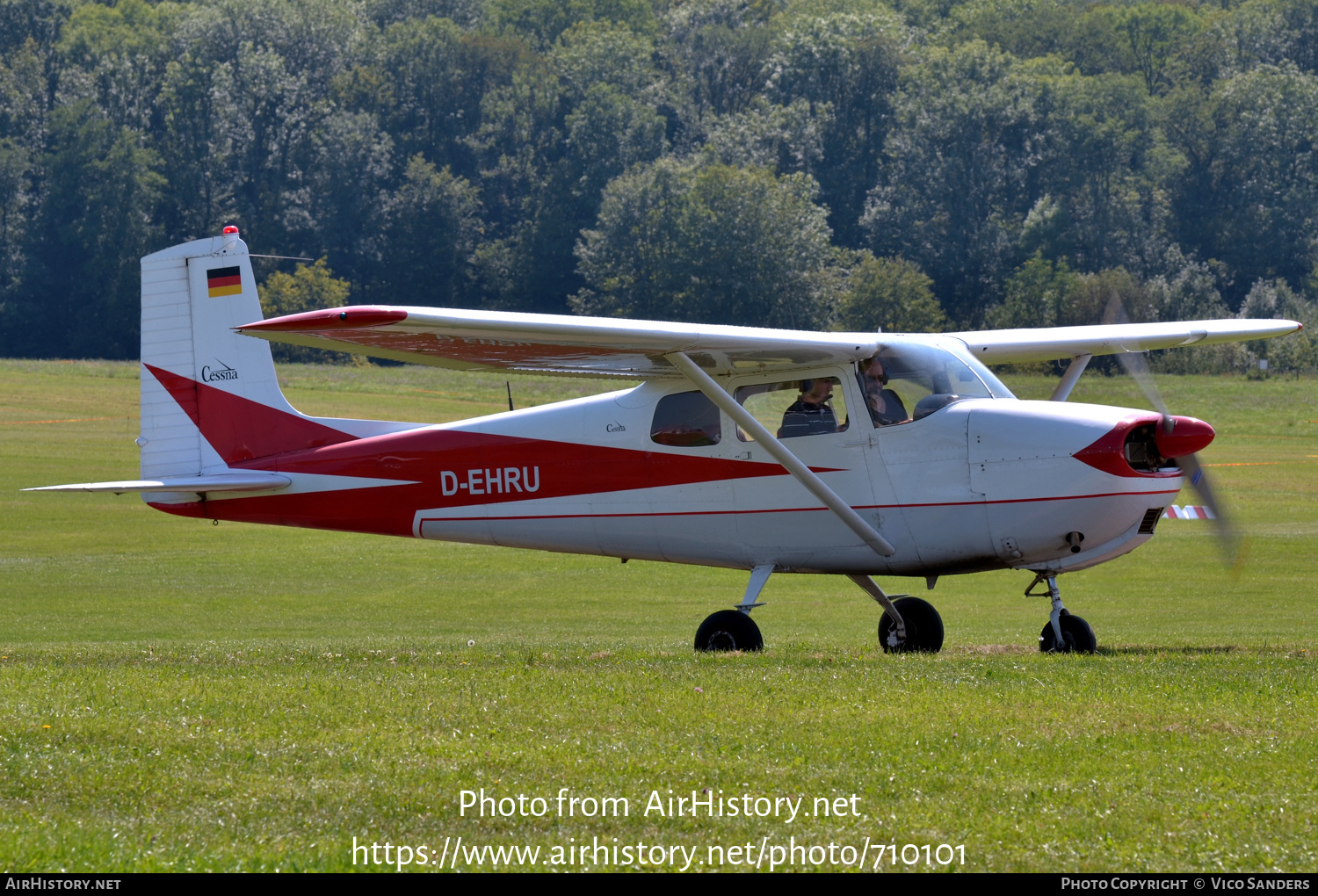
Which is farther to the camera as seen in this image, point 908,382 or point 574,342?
point 908,382

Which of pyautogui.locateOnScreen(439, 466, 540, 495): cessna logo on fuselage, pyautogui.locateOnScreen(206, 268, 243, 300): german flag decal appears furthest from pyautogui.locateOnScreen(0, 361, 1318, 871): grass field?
pyautogui.locateOnScreen(206, 268, 243, 300): german flag decal

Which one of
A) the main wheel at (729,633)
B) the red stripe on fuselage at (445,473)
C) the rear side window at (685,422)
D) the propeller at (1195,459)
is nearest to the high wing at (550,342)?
the rear side window at (685,422)

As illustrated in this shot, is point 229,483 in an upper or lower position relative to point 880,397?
lower

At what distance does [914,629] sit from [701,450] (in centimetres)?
236

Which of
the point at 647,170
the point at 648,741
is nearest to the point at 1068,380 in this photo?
the point at 648,741

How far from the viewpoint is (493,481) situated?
1324 centimetres

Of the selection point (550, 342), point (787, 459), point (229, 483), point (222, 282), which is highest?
point (222, 282)

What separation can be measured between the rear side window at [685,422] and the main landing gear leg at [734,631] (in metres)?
1.23

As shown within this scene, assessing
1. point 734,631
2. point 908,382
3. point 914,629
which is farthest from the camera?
point 914,629

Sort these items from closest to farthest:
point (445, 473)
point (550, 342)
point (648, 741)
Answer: point (648, 741) < point (550, 342) < point (445, 473)

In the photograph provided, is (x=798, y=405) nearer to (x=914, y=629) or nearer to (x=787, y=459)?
(x=787, y=459)

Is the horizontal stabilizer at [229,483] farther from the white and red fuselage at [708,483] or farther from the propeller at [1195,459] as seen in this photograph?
the propeller at [1195,459]

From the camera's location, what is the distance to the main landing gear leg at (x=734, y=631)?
12125mm

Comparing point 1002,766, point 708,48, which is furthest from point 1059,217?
point 1002,766
